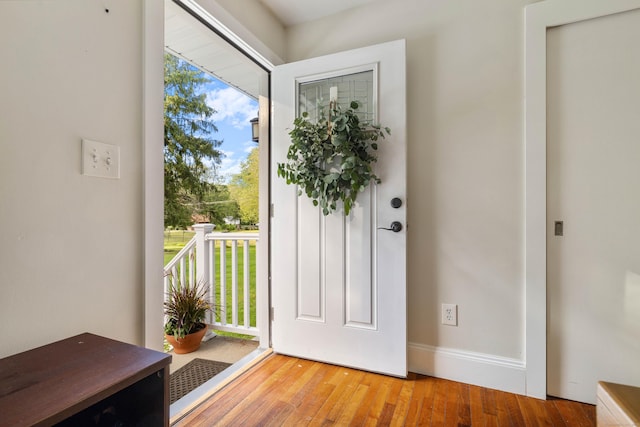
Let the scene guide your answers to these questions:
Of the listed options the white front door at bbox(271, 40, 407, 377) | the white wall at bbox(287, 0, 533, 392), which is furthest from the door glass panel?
the white wall at bbox(287, 0, 533, 392)

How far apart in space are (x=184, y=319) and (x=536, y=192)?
8.24 feet

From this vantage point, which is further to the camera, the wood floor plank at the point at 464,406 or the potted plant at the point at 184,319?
the potted plant at the point at 184,319

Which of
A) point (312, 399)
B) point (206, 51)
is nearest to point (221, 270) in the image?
point (312, 399)

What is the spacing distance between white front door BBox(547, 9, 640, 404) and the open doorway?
174 cm

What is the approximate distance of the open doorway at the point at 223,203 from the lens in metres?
2.22

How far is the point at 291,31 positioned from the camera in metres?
2.25

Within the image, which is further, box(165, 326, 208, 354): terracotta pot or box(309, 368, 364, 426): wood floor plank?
box(165, 326, 208, 354): terracotta pot

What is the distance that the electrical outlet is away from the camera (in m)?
1.80

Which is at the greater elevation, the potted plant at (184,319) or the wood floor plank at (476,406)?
the potted plant at (184,319)

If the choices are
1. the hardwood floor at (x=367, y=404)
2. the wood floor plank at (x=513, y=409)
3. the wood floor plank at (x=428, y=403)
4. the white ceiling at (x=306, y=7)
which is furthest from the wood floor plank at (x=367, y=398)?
the white ceiling at (x=306, y=7)

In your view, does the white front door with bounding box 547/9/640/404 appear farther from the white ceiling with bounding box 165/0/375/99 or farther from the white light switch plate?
the white light switch plate

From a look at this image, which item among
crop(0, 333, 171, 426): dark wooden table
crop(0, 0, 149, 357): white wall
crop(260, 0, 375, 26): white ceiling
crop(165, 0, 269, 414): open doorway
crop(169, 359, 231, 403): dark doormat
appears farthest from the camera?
crop(165, 0, 269, 414): open doorway

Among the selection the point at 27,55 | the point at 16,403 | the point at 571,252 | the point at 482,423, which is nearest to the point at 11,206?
the point at 27,55

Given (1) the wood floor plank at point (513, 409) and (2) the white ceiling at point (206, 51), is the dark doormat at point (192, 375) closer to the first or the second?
(1) the wood floor plank at point (513, 409)
